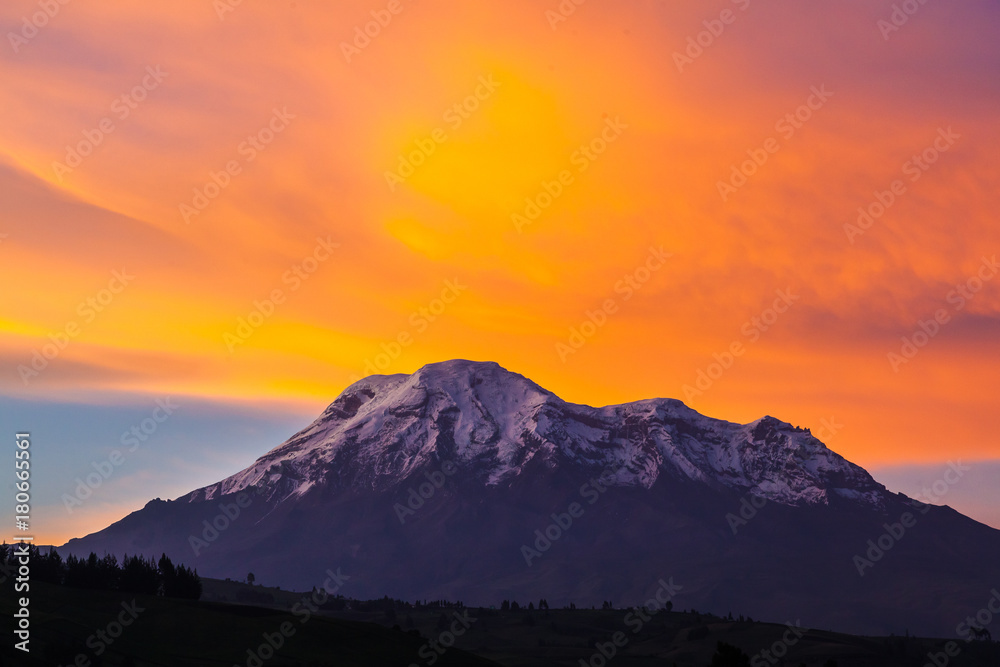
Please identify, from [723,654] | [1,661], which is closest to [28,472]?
[1,661]

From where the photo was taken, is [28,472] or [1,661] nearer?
[28,472]

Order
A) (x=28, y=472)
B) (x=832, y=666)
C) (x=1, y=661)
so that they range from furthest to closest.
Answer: (x=1, y=661) < (x=832, y=666) < (x=28, y=472)

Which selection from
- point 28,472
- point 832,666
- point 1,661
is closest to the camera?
point 28,472

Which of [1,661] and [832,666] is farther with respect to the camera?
[1,661]

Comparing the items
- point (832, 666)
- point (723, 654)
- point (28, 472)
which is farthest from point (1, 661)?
point (832, 666)

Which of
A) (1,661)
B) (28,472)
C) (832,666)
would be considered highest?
(28,472)

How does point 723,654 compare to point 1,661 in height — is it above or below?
below

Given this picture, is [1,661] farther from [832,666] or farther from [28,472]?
[832,666]

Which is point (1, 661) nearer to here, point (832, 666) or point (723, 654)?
point (723, 654)

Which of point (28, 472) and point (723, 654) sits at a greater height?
point (28, 472)
